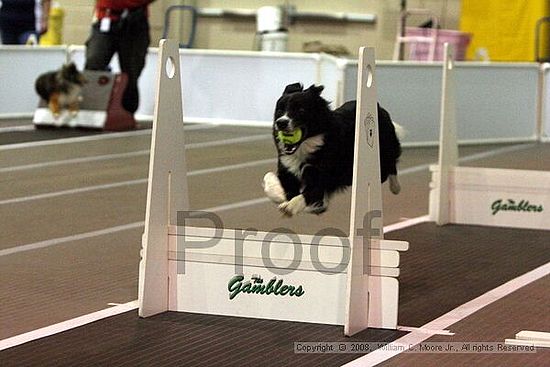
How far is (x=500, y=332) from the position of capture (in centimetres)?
434

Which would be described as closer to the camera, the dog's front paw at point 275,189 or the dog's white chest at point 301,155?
the dog's white chest at point 301,155

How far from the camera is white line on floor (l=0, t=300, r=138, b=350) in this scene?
159 inches

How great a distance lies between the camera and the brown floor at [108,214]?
479cm

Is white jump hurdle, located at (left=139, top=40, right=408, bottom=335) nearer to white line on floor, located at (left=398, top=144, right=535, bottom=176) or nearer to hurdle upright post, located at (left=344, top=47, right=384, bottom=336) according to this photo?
hurdle upright post, located at (left=344, top=47, right=384, bottom=336)

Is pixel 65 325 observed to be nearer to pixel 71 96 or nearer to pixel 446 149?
pixel 446 149

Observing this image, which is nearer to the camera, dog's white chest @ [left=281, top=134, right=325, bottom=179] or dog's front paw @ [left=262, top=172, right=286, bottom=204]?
dog's white chest @ [left=281, top=134, right=325, bottom=179]

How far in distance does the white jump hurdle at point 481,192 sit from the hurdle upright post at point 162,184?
8.28 ft

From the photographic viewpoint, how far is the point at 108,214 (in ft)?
22.6

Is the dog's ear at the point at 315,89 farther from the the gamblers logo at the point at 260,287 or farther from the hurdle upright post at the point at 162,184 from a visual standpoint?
the the gamblers logo at the point at 260,287

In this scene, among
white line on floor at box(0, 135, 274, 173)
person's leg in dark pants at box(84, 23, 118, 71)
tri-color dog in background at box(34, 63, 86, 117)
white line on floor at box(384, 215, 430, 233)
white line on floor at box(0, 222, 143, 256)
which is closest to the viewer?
white line on floor at box(0, 222, 143, 256)

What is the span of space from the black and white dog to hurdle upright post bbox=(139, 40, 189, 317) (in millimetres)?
373

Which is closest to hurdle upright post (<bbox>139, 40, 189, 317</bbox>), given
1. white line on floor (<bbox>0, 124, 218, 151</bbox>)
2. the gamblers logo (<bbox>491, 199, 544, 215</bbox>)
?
the gamblers logo (<bbox>491, 199, 544, 215</bbox>)

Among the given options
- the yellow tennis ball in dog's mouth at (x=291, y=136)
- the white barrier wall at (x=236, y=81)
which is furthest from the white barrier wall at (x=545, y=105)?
the yellow tennis ball in dog's mouth at (x=291, y=136)

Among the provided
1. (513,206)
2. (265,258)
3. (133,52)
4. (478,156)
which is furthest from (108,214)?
(133,52)
